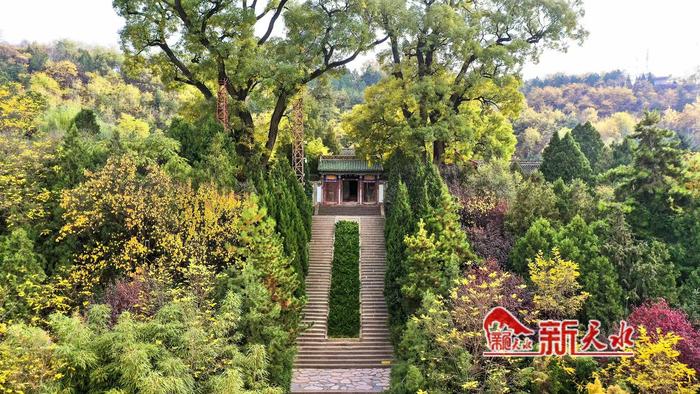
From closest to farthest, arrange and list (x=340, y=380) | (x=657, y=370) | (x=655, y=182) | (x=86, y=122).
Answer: (x=657, y=370)
(x=340, y=380)
(x=655, y=182)
(x=86, y=122)

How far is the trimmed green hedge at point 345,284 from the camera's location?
63.0ft

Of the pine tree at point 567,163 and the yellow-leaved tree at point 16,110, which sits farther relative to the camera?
the pine tree at point 567,163

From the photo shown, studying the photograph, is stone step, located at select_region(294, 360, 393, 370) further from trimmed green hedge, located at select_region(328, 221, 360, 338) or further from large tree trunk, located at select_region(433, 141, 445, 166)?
large tree trunk, located at select_region(433, 141, 445, 166)

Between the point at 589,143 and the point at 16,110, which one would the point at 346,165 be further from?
the point at 16,110

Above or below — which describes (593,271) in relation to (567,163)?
below

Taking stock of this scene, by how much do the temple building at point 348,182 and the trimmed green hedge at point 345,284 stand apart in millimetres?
4282

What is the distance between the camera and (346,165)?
98.0ft

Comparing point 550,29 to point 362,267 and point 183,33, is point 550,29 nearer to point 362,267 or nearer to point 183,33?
point 362,267

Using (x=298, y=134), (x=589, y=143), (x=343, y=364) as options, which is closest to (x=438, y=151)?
(x=298, y=134)

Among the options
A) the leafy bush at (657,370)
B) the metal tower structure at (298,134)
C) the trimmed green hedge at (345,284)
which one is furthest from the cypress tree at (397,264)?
the metal tower structure at (298,134)

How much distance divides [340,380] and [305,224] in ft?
27.8

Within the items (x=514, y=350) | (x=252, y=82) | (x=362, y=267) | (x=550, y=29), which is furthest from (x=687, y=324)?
(x=252, y=82)

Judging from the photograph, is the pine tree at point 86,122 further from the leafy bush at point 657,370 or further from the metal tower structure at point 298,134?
the leafy bush at point 657,370

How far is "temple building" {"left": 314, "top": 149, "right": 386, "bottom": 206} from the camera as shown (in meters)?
29.3
